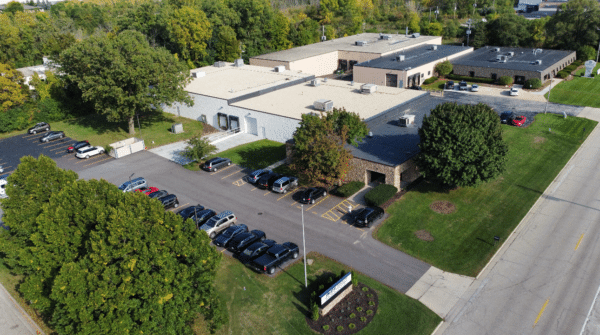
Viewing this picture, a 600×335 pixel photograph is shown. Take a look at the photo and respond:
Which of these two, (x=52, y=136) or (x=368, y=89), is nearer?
(x=52, y=136)

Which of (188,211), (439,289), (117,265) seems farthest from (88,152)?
(439,289)

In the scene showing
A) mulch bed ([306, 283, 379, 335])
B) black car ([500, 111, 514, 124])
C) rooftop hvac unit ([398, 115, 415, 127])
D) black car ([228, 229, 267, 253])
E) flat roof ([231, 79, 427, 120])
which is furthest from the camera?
black car ([500, 111, 514, 124])

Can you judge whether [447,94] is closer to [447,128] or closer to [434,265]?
[447,128]

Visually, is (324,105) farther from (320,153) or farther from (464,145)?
(464,145)

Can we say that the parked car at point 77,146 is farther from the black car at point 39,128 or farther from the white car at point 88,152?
the black car at point 39,128

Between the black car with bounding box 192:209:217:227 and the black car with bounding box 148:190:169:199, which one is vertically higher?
the black car with bounding box 148:190:169:199

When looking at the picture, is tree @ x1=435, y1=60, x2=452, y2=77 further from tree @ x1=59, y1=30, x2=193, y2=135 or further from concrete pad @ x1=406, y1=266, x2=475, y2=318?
concrete pad @ x1=406, y1=266, x2=475, y2=318

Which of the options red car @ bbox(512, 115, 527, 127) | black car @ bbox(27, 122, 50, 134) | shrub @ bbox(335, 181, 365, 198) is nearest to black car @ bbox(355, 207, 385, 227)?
shrub @ bbox(335, 181, 365, 198)

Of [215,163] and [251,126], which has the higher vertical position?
[251,126]
